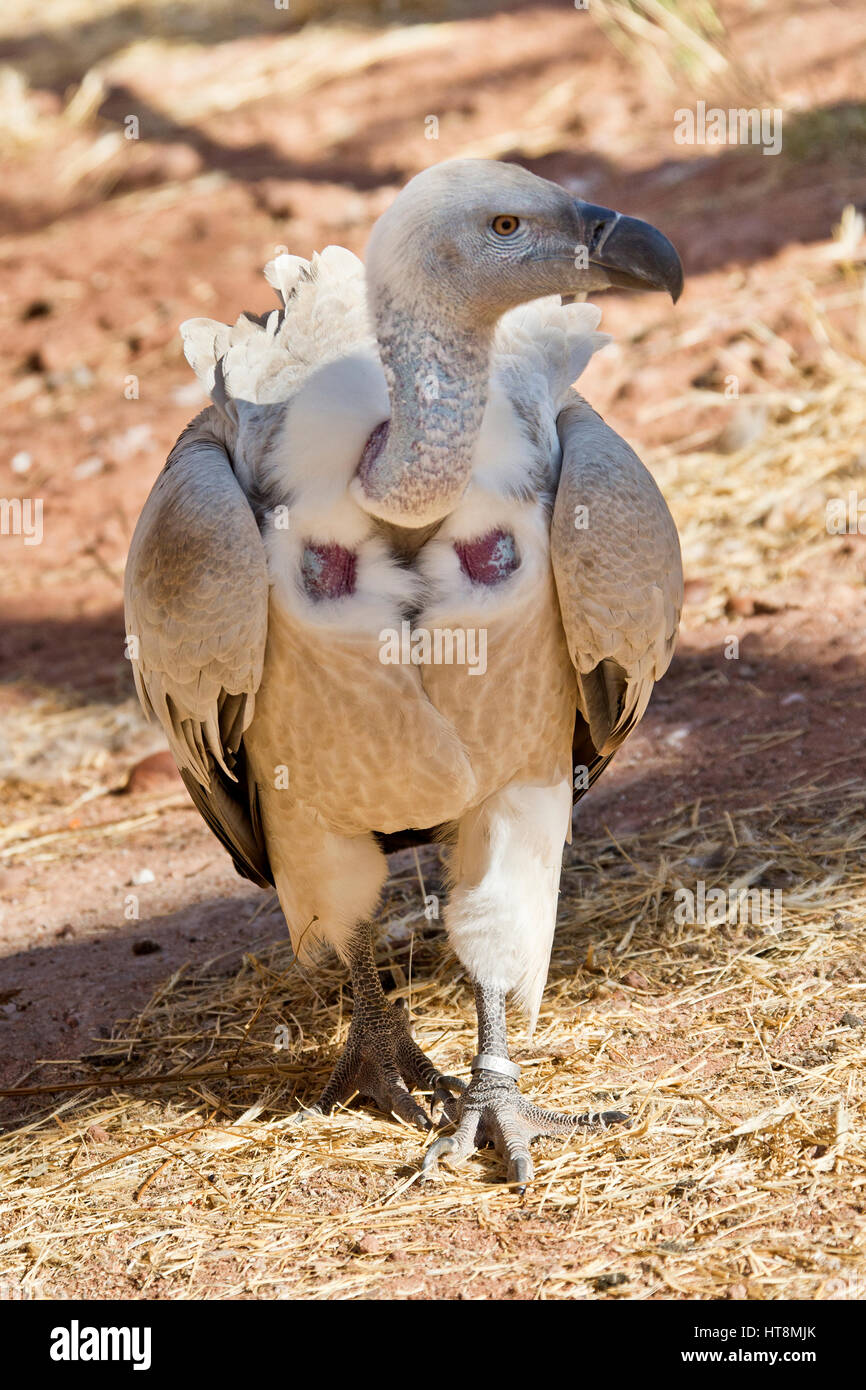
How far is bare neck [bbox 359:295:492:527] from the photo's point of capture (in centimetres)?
327

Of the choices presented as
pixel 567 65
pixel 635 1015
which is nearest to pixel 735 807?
pixel 635 1015

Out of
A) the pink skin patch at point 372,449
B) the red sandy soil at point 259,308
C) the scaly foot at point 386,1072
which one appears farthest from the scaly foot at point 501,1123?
the pink skin patch at point 372,449

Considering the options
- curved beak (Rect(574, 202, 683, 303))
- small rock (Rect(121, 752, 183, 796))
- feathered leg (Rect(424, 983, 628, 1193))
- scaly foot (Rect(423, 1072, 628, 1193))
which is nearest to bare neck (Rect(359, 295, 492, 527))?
curved beak (Rect(574, 202, 683, 303))

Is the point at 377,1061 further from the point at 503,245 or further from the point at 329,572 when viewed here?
the point at 503,245

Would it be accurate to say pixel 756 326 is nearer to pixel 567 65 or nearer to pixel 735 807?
pixel 735 807

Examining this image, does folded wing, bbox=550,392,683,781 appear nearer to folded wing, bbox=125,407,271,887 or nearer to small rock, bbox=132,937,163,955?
folded wing, bbox=125,407,271,887

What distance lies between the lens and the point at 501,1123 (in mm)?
3785

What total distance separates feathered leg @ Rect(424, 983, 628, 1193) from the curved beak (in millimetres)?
1844

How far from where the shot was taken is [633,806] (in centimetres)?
544

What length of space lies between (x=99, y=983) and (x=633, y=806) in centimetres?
196

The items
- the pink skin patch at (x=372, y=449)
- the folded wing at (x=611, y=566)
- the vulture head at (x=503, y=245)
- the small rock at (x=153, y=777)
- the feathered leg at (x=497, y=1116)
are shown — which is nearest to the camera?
the vulture head at (x=503, y=245)

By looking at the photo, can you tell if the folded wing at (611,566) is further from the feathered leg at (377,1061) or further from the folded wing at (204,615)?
the feathered leg at (377,1061)

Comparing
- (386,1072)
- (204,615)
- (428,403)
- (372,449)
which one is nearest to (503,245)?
(428,403)

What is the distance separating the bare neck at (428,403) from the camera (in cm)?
327
